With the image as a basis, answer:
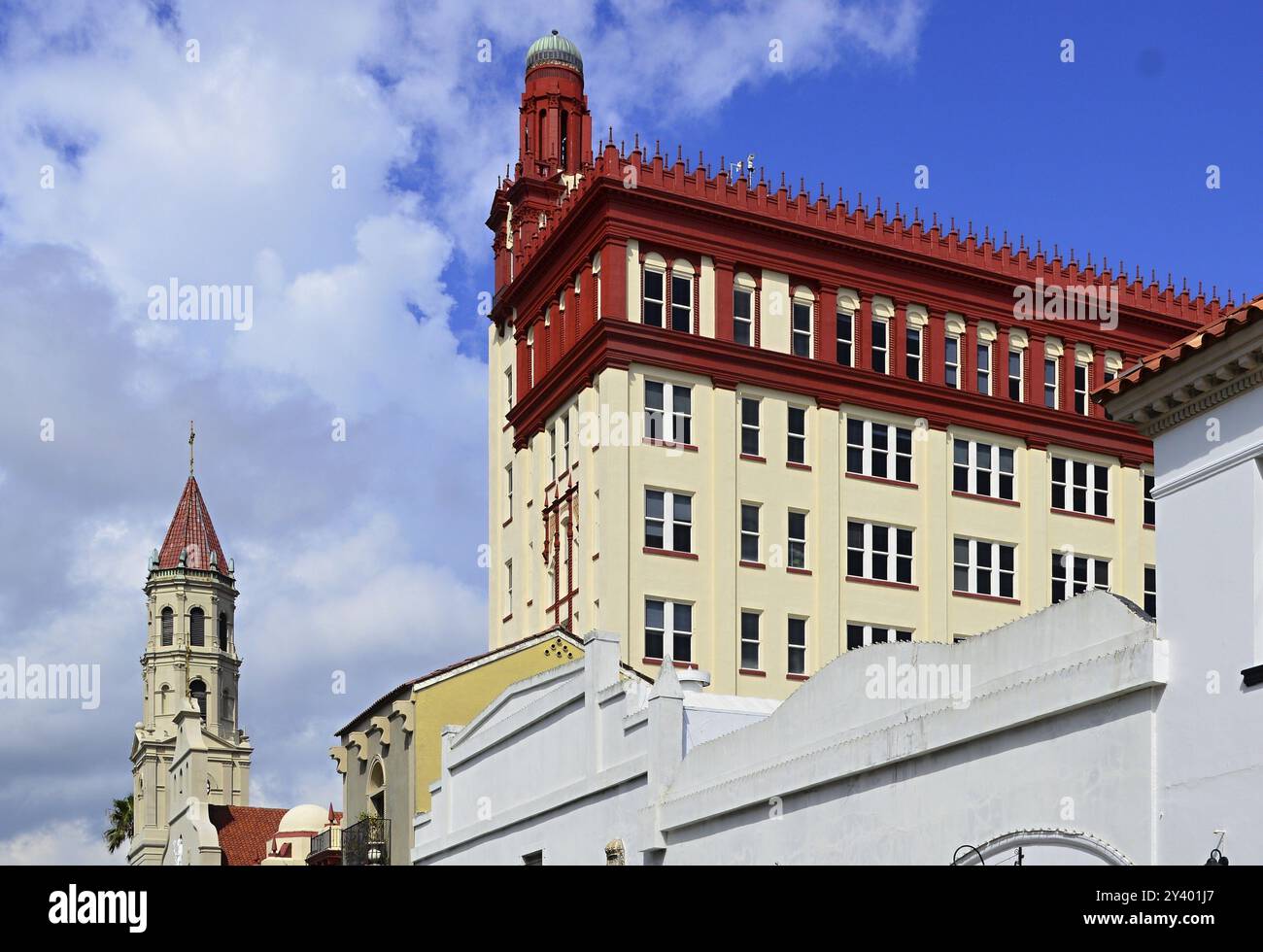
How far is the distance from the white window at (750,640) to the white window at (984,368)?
1071 centimetres

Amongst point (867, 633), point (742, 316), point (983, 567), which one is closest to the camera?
point (867, 633)

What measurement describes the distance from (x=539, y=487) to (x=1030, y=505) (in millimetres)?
14557

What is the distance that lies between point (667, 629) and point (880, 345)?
11.3m

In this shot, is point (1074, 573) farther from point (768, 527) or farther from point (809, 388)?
point (768, 527)

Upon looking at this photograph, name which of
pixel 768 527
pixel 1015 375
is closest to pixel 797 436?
pixel 768 527

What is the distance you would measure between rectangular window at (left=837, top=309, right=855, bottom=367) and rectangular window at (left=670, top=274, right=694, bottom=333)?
192 inches

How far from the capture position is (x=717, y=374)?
50.2 m

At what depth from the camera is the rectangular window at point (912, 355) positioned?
53594mm

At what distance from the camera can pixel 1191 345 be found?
18703 millimetres

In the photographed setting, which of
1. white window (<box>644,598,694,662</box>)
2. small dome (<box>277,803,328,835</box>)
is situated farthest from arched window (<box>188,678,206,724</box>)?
white window (<box>644,598,694,662</box>)

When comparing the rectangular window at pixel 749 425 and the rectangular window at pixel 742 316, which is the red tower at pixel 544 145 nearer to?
the rectangular window at pixel 742 316
